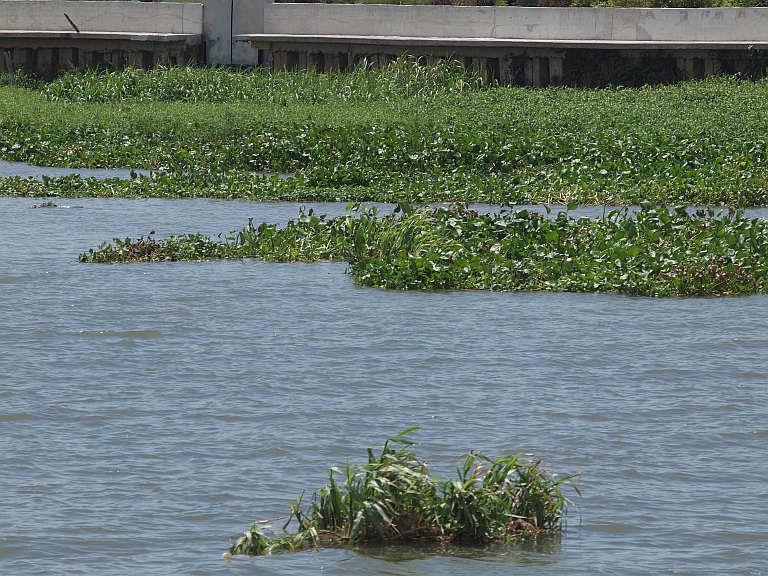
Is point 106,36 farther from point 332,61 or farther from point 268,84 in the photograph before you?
point 332,61

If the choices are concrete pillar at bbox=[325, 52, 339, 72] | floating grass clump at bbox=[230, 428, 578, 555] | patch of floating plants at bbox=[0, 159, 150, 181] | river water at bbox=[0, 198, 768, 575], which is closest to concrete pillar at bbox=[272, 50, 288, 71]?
concrete pillar at bbox=[325, 52, 339, 72]

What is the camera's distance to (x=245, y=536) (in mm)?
5141

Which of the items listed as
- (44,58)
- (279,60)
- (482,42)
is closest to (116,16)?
(44,58)

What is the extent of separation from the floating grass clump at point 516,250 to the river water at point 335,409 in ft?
0.81

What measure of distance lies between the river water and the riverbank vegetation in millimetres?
5039

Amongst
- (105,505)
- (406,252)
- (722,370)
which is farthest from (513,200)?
(105,505)

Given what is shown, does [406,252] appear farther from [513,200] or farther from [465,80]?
[465,80]

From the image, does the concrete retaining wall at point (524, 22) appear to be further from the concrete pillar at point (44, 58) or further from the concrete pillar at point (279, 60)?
the concrete pillar at point (44, 58)

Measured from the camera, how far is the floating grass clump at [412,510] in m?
5.18

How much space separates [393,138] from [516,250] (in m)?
7.26

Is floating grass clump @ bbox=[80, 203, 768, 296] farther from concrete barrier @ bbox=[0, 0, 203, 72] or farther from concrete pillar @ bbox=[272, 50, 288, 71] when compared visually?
concrete barrier @ bbox=[0, 0, 203, 72]

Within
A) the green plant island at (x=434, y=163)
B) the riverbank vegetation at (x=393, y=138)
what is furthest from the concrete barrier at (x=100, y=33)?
the riverbank vegetation at (x=393, y=138)

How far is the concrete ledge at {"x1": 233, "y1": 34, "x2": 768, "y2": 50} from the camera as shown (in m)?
27.3

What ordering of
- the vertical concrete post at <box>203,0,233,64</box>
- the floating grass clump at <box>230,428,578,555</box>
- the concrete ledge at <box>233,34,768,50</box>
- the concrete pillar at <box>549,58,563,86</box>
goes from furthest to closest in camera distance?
1. the vertical concrete post at <box>203,0,233,64</box>
2. the concrete pillar at <box>549,58,563,86</box>
3. the concrete ledge at <box>233,34,768,50</box>
4. the floating grass clump at <box>230,428,578,555</box>
